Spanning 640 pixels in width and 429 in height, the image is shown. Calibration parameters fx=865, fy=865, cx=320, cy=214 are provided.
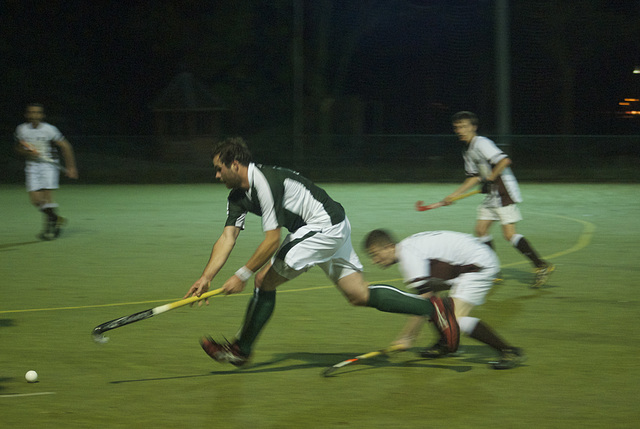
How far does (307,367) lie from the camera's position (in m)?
5.59

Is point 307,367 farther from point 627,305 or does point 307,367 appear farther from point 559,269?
point 559,269

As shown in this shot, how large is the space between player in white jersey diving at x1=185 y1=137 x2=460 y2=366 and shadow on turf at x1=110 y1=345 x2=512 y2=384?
160mm

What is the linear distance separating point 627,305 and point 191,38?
28.0 meters

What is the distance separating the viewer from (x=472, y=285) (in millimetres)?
5523

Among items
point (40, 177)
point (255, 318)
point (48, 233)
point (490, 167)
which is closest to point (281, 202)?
point (255, 318)

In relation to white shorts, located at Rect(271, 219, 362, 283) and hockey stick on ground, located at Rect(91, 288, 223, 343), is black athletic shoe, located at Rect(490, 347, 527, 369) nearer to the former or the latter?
white shorts, located at Rect(271, 219, 362, 283)

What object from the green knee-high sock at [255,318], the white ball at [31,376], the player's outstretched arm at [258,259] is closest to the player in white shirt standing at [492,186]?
the green knee-high sock at [255,318]

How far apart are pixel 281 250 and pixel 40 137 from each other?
24.8 feet

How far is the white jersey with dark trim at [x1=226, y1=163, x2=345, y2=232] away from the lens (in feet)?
17.0

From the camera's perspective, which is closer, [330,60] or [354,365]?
[354,365]

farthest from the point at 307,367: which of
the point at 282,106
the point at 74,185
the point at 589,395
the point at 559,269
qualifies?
the point at 282,106

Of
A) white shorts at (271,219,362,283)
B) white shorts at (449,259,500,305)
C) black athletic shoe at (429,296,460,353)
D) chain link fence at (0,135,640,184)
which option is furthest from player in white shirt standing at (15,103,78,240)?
chain link fence at (0,135,640,184)

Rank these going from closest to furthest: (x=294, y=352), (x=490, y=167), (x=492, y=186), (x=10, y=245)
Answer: (x=294, y=352) → (x=490, y=167) → (x=492, y=186) → (x=10, y=245)

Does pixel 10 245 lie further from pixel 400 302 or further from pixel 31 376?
pixel 400 302
